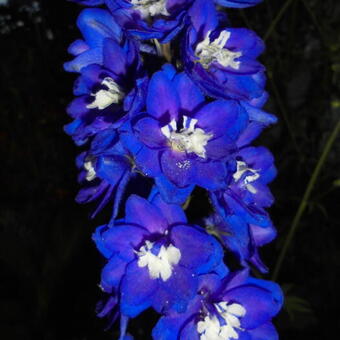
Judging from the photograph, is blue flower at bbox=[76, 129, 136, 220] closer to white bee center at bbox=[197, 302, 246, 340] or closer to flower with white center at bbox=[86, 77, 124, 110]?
flower with white center at bbox=[86, 77, 124, 110]

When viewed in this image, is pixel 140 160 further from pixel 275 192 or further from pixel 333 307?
pixel 333 307

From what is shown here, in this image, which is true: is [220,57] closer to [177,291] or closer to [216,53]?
[216,53]

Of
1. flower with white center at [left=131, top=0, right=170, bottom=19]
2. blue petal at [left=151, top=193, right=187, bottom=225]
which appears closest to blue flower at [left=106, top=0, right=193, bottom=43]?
flower with white center at [left=131, top=0, right=170, bottom=19]

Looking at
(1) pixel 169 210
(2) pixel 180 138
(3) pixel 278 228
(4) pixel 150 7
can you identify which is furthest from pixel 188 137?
(3) pixel 278 228

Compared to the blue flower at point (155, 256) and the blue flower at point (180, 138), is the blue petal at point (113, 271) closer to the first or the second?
the blue flower at point (155, 256)

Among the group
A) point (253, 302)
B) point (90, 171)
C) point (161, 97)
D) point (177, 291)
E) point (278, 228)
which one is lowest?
point (278, 228)

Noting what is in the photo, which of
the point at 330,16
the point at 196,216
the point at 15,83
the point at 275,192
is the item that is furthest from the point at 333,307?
the point at 15,83
